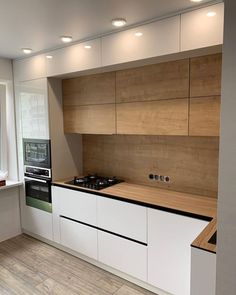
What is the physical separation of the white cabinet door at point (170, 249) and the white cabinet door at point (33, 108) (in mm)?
1772

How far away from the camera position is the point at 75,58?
Answer: 9.06 ft

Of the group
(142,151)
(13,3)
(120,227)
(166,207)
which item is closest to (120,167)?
(142,151)

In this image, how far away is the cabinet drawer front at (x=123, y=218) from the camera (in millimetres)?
2391

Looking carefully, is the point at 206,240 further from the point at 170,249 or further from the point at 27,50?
the point at 27,50

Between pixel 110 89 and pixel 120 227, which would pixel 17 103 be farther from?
pixel 120 227

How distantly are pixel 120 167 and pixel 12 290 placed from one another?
1.75 meters

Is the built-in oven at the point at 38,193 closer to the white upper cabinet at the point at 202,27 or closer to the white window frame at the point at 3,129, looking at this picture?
the white window frame at the point at 3,129

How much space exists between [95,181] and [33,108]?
4.16 feet

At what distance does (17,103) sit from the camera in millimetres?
3486

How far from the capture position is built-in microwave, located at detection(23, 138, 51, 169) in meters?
3.19

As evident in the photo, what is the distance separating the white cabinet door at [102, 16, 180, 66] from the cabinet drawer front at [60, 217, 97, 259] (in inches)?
73.3

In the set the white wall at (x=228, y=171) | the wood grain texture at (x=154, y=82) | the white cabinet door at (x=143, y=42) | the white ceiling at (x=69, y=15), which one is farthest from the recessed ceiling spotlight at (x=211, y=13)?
the white wall at (x=228, y=171)

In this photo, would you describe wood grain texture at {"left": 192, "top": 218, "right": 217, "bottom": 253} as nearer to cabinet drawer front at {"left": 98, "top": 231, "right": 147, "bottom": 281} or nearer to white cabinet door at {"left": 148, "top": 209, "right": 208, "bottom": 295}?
white cabinet door at {"left": 148, "top": 209, "right": 208, "bottom": 295}

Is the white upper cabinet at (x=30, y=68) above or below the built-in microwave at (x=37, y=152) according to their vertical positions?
above
